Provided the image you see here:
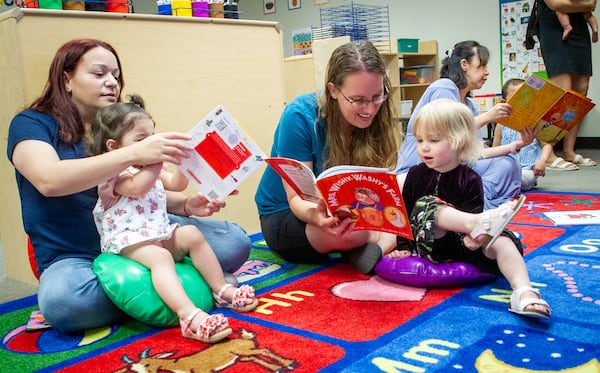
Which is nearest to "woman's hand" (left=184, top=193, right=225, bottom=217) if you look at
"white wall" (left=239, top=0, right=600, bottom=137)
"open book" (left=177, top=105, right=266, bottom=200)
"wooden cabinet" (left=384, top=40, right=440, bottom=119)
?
"open book" (left=177, top=105, right=266, bottom=200)

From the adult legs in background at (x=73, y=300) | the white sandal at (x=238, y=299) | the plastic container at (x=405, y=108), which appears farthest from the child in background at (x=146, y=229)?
the plastic container at (x=405, y=108)

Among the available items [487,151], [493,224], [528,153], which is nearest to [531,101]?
[487,151]

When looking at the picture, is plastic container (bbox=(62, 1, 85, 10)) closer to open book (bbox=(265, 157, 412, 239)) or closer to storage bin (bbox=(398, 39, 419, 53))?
open book (bbox=(265, 157, 412, 239))

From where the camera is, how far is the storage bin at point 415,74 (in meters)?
5.65

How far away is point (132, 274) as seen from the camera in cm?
144

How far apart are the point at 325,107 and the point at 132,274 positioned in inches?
30.7

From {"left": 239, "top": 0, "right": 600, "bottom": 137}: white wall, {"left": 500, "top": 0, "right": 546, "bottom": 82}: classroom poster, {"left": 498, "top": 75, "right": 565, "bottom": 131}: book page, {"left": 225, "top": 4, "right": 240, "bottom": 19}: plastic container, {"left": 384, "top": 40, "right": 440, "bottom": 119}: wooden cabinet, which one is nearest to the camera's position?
{"left": 498, "top": 75, "right": 565, "bottom": 131}: book page

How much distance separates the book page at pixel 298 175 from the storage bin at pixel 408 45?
13.4 feet

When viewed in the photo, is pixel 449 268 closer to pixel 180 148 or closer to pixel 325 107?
pixel 325 107

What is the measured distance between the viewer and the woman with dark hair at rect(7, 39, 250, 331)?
1.37m

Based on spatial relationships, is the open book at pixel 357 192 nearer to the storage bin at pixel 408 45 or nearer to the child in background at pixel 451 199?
the child in background at pixel 451 199

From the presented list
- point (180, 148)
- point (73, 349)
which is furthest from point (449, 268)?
point (73, 349)

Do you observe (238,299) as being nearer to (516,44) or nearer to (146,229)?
(146,229)

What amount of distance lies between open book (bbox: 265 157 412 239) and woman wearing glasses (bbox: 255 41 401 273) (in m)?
0.13
